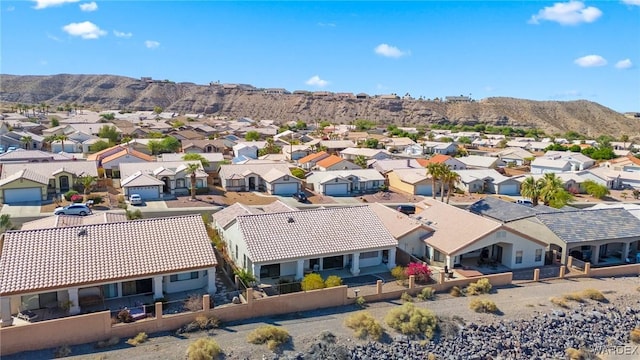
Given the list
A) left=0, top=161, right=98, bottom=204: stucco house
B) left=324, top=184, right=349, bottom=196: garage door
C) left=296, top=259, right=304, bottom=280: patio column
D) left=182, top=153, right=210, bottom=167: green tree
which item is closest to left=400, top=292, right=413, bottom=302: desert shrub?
left=296, top=259, right=304, bottom=280: patio column

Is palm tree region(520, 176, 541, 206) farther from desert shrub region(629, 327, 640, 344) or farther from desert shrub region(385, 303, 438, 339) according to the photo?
desert shrub region(385, 303, 438, 339)

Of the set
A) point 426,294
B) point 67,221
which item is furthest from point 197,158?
point 426,294

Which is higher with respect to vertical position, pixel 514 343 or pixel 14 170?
pixel 14 170

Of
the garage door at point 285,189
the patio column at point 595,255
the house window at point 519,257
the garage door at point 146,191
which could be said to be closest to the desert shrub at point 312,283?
the house window at point 519,257

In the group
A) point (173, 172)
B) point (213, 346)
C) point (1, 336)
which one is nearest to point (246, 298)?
point (213, 346)

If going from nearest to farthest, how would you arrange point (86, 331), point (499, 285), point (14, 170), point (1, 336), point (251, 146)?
point (1, 336)
point (86, 331)
point (499, 285)
point (14, 170)
point (251, 146)

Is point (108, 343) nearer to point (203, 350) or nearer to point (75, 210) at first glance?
point (203, 350)

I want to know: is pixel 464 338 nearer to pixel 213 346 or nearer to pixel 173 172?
pixel 213 346
